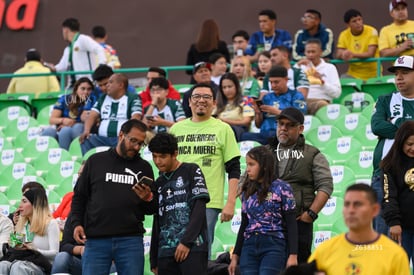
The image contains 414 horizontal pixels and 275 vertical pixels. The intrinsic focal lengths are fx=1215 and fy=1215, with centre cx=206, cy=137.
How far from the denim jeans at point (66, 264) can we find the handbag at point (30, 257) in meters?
0.18

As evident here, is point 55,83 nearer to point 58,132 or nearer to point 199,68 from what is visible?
point 58,132

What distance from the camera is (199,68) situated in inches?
586

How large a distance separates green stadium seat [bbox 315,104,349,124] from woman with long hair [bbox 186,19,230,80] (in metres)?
2.67

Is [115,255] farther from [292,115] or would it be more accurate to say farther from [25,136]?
[25,136]

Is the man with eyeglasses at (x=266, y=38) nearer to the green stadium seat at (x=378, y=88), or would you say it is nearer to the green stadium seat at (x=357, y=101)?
the green stadium seat at (x=378, y=88)

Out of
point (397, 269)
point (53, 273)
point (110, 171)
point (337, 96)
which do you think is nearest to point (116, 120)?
point (337, 96)

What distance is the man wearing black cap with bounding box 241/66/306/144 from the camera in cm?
1295

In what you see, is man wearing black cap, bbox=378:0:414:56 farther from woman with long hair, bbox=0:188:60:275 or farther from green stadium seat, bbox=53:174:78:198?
woman with long hair, bbox=0:188:60:275

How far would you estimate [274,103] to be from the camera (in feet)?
43.3

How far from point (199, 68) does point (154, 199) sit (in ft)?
18.5

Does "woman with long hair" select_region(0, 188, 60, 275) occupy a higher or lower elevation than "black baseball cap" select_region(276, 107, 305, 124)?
lower

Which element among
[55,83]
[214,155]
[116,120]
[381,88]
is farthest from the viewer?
[55,83]

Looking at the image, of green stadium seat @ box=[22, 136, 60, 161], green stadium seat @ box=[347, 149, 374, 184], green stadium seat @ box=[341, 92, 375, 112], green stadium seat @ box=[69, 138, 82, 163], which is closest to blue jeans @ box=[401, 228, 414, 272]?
green stadium seat @ box=[347, 149, 374, 184]

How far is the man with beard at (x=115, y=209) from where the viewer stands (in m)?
9.38
